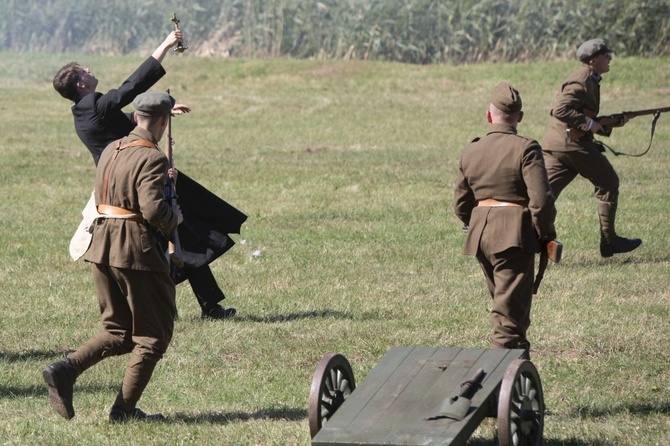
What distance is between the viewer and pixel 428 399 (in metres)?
5.41

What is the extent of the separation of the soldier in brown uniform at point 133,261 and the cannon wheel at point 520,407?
6.62 feet

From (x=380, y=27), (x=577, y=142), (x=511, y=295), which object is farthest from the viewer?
(x=380, y=27)

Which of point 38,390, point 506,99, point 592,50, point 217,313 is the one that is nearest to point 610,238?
point 592,50

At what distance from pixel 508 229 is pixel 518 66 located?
24823 millimetres

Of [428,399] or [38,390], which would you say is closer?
[428,399]

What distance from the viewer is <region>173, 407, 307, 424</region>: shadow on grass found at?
6.57 meters

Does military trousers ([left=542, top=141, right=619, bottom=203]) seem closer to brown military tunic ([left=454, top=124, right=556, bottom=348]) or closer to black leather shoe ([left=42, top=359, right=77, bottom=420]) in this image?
brown military tunic ([left=454, top=124, right=556, bottom=348])

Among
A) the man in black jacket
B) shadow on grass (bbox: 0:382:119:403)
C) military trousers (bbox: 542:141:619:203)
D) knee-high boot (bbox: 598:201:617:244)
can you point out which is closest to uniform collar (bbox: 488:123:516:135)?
the man in black jacket

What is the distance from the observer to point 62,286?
10.7m

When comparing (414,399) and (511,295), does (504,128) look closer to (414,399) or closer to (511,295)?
(511,295)

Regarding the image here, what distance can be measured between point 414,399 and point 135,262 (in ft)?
5.80

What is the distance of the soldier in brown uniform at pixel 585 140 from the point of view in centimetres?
1077

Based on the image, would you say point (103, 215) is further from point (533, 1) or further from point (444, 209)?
point (533, 1)

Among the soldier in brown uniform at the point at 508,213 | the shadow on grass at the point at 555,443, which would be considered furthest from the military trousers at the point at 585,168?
the shadow on grass at the point at 555,443
